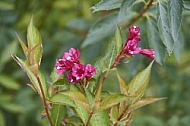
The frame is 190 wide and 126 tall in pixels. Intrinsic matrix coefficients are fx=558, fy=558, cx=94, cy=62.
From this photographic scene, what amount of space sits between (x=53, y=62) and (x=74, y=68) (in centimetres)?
154

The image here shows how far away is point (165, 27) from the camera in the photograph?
1.34m

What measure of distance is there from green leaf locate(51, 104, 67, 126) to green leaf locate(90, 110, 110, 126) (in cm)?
8

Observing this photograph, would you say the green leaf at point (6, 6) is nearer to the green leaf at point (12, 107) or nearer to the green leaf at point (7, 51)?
the green leaf at point (7, 51)


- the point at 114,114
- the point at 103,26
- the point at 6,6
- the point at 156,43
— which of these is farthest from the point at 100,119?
the point at 6,6

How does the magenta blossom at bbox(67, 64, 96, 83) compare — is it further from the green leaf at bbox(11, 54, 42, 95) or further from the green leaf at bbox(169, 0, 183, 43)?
the green leaf at bbox(169, 0, 183, 43)

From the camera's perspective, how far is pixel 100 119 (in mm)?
1257


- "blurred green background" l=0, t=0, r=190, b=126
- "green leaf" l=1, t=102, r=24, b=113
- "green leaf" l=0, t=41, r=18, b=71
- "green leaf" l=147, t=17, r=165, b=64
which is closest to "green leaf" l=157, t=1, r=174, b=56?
"green leaf" l=147, t=17, r=165, b=64

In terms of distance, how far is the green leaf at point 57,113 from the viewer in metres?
1.30

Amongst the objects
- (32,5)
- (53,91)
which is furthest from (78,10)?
(53,91)

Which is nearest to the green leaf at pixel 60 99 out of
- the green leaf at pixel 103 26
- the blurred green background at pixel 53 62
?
the green leaf at pixel 103 26

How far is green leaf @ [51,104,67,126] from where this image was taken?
130 centimetres

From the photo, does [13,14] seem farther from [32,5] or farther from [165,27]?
[165,27]

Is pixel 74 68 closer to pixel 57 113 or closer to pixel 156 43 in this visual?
pixel 57 113

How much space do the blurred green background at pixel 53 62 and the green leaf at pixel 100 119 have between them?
1229 mm
